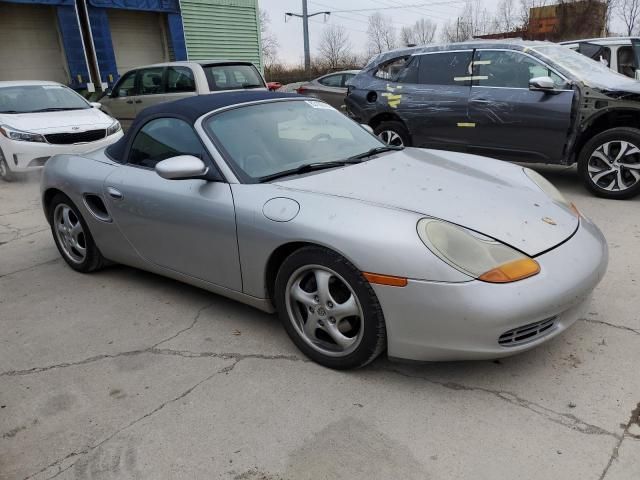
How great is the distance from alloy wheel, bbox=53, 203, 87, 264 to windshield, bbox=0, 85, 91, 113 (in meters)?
5.05

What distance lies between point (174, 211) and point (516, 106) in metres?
4.31

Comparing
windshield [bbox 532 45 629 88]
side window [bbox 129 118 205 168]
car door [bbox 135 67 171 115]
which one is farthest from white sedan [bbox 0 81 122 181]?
windshield [bbox 532 45 629 88]

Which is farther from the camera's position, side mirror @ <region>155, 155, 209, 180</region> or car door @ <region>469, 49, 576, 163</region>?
car door @ <region>469, 49, 576, 163</region>

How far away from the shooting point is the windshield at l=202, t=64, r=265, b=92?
949cm

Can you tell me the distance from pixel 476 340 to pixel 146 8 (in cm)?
1675

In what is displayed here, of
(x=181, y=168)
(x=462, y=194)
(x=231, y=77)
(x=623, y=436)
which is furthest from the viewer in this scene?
(x=231, y=77)

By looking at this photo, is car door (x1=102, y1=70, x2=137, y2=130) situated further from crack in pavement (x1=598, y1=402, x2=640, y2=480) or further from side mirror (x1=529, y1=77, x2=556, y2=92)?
crack in pavement (x1=598, y1=402, x2=640, y2=480)

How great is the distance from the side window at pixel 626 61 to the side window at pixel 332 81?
6065mm

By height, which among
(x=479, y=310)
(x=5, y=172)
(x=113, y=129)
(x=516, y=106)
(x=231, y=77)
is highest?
(x=231, y=77)

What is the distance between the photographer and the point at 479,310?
2.26 m

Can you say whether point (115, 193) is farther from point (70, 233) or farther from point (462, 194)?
point (462, 194)

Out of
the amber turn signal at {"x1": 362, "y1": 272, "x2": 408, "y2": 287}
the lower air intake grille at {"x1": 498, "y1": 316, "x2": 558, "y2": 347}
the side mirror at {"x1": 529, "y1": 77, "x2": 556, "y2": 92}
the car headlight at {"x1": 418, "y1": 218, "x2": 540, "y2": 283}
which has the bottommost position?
the lower air intake grille at {"x1": 498, "y1": 316, "x2": 558, "y2": 347}

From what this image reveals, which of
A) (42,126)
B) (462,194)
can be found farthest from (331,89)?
(462,194)

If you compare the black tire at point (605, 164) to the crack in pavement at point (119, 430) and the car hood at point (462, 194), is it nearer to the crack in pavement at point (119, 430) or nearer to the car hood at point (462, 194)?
the car hood at point (462, 194)
